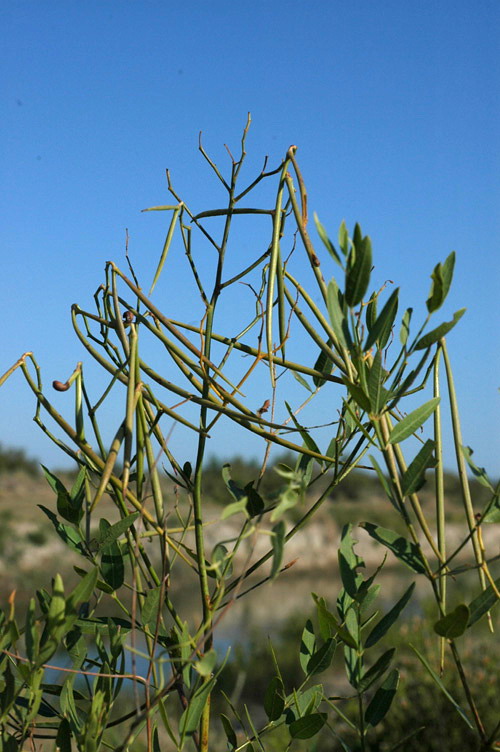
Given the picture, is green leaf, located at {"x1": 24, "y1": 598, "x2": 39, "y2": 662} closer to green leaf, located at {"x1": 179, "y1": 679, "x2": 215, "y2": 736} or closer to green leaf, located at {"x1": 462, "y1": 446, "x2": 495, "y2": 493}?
green leaf, located at {"x1": 179, "y1": 679, "x2": 215, "y2": 736}

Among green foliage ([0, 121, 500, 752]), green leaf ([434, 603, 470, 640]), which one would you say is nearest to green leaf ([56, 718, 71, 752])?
green foliage ([0, 121, 500, 752])

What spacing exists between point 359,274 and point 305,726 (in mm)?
201

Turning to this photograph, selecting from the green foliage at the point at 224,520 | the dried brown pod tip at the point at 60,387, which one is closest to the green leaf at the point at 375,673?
the green foliage at the point at 224,520

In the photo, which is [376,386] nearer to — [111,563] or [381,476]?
[381,476]

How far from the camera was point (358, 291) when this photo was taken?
0.24 metres

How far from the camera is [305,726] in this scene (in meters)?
0.30

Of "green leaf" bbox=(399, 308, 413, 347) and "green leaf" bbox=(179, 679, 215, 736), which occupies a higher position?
"green leaf" bbox=(399, 308, 413, 347)

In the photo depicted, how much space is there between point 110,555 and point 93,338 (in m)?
0.11

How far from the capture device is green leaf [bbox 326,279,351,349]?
0.24m

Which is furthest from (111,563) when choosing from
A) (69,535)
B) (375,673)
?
(375,673)

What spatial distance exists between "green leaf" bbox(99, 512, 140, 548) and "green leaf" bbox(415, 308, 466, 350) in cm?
14

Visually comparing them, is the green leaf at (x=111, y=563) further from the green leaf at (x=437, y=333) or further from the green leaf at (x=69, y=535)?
the green leaf at (x=437, y=333)

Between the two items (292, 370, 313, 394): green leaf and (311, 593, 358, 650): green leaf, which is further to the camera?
(292, 370, 313, 394): green leaf

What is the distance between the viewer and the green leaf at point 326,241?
0.78ft
